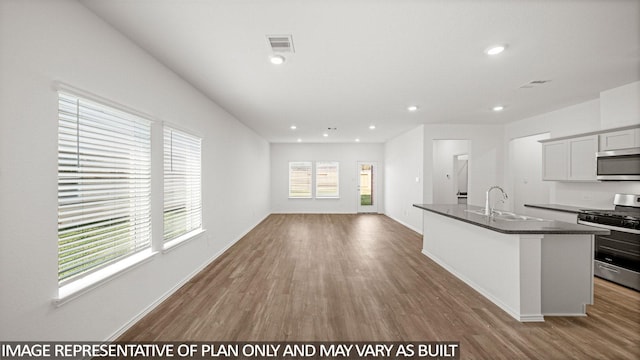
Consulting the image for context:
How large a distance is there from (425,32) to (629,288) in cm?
426

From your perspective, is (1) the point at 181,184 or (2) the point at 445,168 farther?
(2) the point at 445,168

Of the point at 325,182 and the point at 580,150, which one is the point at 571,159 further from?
the point at 325,182

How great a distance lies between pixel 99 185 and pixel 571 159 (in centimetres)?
650

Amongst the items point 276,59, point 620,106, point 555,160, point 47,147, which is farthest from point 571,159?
point 47,147

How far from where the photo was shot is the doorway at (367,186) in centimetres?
962


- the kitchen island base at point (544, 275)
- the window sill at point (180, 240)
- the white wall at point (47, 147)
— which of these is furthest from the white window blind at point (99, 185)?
the kitchen island base at point (544, 275)

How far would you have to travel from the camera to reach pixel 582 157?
3975mm

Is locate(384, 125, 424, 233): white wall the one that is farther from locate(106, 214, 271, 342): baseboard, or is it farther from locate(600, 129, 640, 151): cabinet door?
locate(106, 214, 271, 342): baseboard

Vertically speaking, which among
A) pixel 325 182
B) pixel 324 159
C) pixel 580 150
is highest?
pixel 324 159

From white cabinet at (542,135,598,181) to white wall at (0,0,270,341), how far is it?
6.20 m

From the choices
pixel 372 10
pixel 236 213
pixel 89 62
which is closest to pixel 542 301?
pixel 372 10

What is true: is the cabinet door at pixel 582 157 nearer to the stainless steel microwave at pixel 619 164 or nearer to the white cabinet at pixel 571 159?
the white cabinet at pixel 571 159

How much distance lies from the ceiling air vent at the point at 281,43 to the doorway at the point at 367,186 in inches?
291

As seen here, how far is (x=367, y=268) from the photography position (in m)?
3.91
